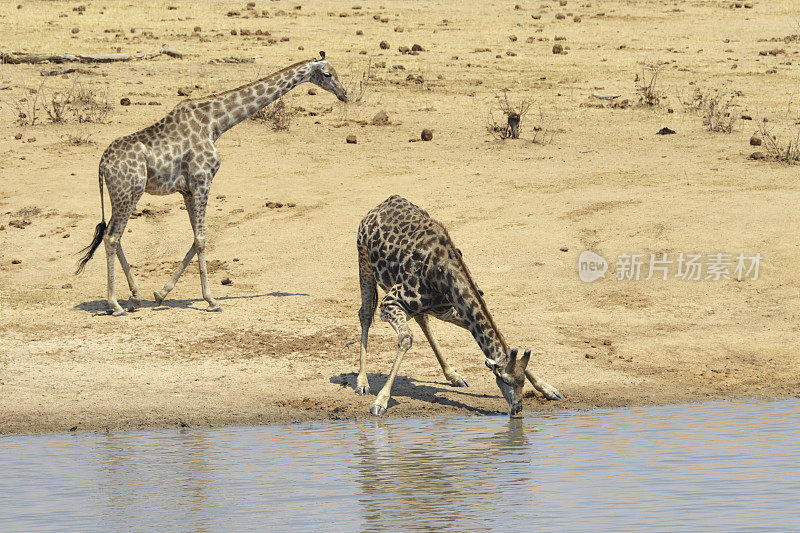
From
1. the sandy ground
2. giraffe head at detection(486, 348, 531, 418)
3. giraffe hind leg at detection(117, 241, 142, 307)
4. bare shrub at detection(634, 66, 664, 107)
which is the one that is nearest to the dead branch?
Result: the sandy ground

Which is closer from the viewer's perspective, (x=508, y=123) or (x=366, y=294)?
(x=366, y=294)

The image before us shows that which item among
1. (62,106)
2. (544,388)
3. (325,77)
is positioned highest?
(325,77)

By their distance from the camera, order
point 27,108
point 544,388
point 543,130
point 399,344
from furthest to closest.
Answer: point 27,108 < point 543,130 < point 544,388 < point 399,344

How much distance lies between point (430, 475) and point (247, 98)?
281 inches

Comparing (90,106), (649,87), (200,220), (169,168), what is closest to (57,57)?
(90,106)

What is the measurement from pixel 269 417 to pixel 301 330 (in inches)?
93.2

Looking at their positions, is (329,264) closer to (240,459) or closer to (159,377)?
(159,377)

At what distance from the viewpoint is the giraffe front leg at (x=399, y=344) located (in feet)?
36.0

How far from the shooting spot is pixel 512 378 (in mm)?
10555

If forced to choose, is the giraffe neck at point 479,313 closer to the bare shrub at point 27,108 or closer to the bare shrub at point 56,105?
the bare shrub at point 56,105

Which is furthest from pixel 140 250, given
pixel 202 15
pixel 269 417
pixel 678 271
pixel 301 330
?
pixel 202 15

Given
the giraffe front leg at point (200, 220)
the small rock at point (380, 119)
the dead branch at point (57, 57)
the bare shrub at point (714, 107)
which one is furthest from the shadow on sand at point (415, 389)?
the dead branch at point (57, 57)

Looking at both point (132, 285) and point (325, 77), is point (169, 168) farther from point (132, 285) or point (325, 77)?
point (325, 77)

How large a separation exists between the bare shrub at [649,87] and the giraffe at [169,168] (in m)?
10.4
